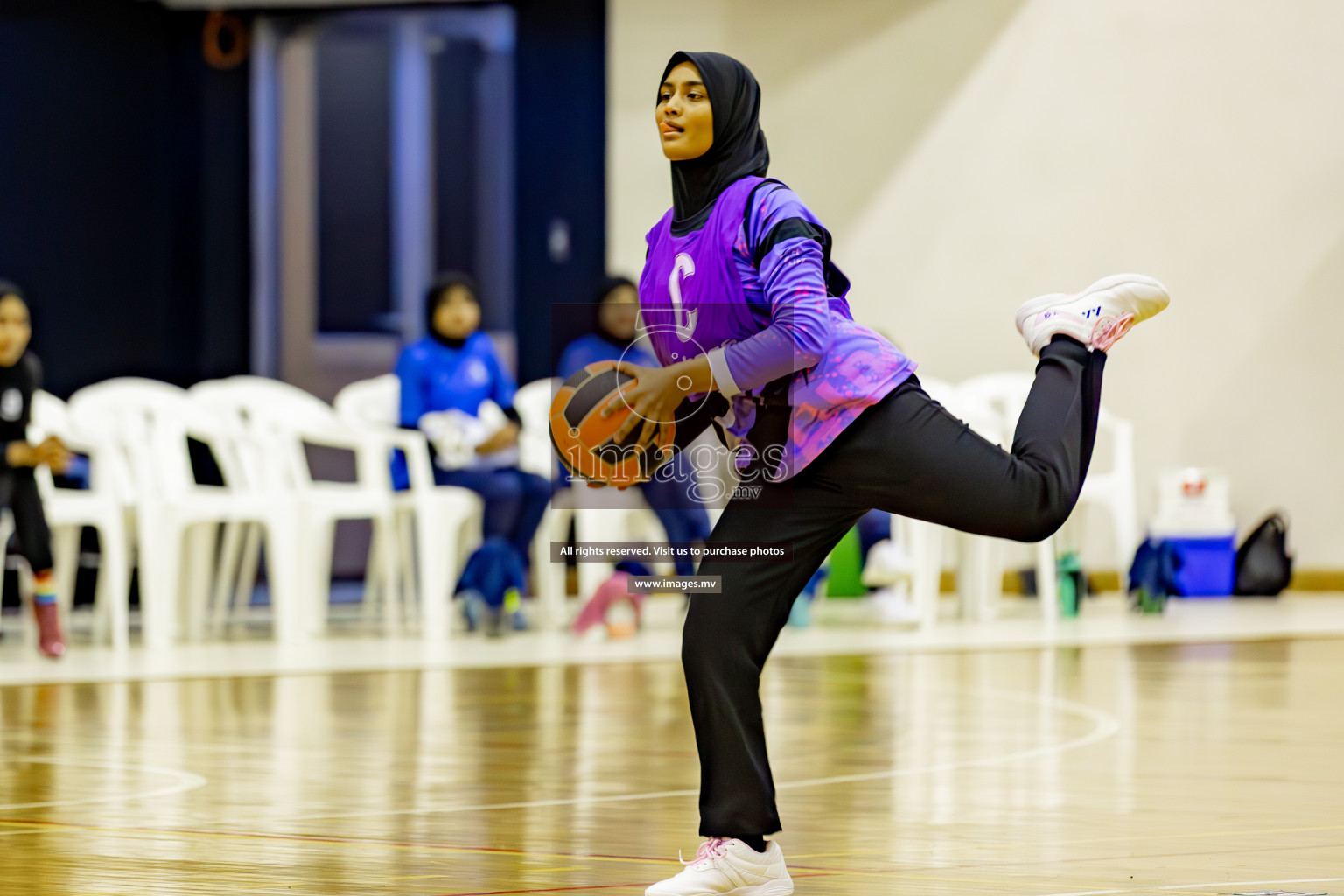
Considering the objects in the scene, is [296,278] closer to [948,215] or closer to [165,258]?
[165,258]

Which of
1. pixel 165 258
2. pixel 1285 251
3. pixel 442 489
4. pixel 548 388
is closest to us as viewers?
pixel 442 489

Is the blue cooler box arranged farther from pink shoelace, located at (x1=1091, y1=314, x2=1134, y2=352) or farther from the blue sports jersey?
pink shoelace, located at (x1=1091, y1=314, x2=1134, y2=352)

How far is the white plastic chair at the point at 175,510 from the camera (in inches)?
202

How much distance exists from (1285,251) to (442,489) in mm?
3873

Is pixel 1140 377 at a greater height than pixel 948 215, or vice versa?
pixel 948 215

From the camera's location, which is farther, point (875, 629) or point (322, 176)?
point (322, 176)

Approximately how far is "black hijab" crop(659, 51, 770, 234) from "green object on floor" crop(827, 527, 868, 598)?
4.65 meters

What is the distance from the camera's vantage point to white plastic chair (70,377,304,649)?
5129 millimetres

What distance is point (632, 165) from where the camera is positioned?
7.71 m

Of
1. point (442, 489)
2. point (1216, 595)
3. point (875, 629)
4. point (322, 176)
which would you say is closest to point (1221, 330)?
point (1216, 595)

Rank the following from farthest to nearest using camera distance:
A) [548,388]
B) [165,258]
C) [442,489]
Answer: [165,258], [548,388], [442,489]

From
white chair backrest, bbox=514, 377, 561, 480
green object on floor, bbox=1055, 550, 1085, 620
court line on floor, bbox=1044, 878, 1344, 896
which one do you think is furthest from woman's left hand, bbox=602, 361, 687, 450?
green object on floor, bbox=1055, 550, 1085, 620

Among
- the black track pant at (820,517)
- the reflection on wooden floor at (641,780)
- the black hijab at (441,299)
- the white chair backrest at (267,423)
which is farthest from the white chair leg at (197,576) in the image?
the black track pant at (820,517)

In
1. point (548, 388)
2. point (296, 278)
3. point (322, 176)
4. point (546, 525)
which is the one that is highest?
point (322, 176)
